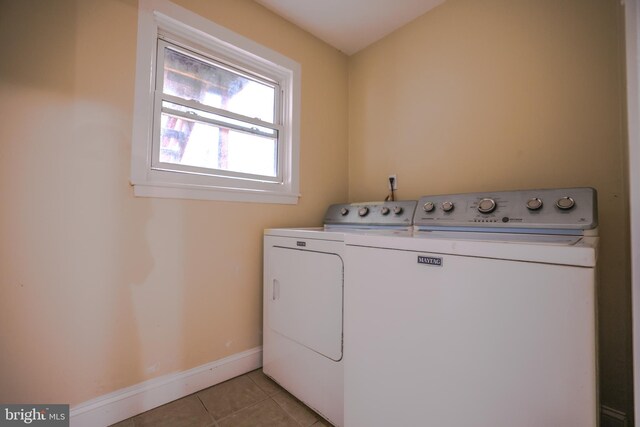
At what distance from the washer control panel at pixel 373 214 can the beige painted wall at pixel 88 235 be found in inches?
28.2

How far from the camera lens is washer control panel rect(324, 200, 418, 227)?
152 cm

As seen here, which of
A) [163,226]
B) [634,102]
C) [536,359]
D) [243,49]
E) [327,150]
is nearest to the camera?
[634,102]

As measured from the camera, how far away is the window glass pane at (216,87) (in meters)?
1.53

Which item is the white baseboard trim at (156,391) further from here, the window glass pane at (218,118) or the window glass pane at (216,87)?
the window glass pane at (216,87)

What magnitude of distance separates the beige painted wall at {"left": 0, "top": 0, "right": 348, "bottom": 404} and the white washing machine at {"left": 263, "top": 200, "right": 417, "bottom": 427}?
279mm

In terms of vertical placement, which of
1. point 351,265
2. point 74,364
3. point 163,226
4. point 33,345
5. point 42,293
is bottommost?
point 74,364

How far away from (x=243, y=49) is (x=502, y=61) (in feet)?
5.06

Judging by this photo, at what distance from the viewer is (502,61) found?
1522 millimetres

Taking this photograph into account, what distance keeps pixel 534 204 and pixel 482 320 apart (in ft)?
1.94

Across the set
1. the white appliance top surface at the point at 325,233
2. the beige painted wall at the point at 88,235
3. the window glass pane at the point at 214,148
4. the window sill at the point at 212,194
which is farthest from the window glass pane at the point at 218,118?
the white appliance top surface at the point at 325,233

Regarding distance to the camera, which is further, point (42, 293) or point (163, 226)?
point (163, 226)

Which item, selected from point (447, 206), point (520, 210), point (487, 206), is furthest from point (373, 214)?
point (520, 210)

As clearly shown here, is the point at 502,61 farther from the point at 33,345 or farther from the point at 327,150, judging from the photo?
the point at 33,345

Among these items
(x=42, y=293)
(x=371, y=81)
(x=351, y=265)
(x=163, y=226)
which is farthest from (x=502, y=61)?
(x=42, y=293)
